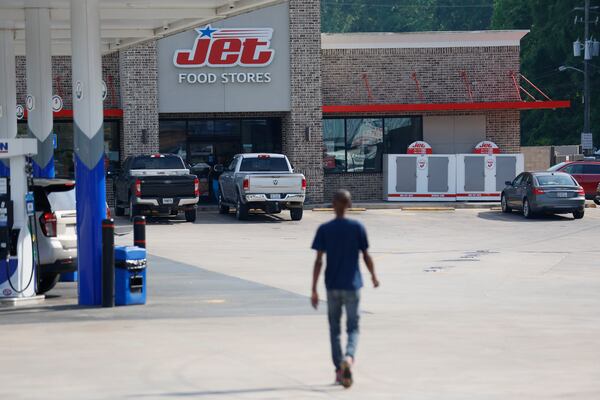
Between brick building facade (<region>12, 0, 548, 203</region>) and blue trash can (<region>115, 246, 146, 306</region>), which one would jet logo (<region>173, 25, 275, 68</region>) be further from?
blue trash can (<region>115, 246, 146, 306</region>)

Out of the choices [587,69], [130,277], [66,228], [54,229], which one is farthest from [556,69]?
[130,277]

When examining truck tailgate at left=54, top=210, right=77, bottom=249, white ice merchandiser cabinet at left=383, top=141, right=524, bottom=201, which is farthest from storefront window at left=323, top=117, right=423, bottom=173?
truck tailgate at left=54, top=210, right=77, bottom=249

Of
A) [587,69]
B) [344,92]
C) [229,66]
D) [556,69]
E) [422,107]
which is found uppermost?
[556,69]

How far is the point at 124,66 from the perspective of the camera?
40.7m

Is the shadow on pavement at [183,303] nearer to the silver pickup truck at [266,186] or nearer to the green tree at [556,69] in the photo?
the silver pickup truck at [266,186]

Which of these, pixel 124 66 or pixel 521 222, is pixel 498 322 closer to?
pixel 521 222

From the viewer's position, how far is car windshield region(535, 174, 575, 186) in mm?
36906

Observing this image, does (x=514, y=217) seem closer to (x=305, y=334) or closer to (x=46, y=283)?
(x=46, y=283)

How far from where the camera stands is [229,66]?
4128 centimetres

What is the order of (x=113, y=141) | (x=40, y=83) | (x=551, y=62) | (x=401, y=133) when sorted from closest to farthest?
(x=40, y=83) → (x=113, y=141) → (x=401, y=133) → (x=551, y=62)

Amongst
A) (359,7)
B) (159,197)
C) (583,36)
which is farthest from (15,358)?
(359,7)

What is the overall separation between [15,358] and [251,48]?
98.3 ft

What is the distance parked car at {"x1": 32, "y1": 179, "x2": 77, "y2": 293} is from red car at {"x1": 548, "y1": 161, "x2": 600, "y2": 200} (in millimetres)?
30598

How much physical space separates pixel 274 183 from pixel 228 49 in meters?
7.87
